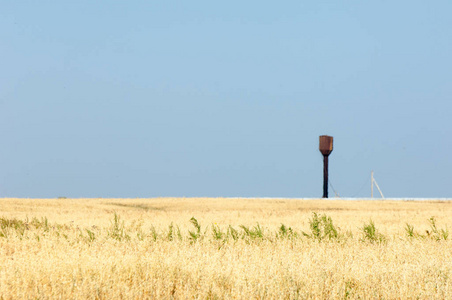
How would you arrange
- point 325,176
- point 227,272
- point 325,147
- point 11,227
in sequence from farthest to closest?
point 325,147, point 325,176, point 11,227, point 227,272

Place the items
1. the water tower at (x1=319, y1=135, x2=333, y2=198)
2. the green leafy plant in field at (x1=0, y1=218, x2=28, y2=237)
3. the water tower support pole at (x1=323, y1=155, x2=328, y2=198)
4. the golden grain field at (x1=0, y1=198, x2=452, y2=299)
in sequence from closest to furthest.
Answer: the golden grain field at (x1=0, y1=198, x2=452, y2=299), the green leafy plant in field at (x1=0, y1=218, x2=28, y2=237), the water tower support pole at (x1=323, y1=155, x2=328, y2=198), the water tower at (x1=319, y1=135, x2=333, y2=198)

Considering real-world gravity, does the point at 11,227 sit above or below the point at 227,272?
below

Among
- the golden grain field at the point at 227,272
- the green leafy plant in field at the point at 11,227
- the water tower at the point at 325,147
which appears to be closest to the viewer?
the golden grain field at the point at 227,272

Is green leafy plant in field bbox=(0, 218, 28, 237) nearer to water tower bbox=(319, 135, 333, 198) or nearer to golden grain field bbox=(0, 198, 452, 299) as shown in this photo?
golden grain field bbox=(0, 198, 452, 299)

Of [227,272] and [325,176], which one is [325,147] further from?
[227,272]

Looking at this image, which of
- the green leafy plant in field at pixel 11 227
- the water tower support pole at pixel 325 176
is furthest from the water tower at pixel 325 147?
the green leafy plant in field at pixel 11 227

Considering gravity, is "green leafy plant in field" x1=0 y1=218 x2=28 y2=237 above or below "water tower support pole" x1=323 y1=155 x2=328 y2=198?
below

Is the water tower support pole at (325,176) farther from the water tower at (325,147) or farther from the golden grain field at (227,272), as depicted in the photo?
the golden grain field at (227,272)

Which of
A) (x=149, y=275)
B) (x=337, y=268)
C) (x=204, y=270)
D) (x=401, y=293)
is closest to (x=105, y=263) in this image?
(x=149, y=275)

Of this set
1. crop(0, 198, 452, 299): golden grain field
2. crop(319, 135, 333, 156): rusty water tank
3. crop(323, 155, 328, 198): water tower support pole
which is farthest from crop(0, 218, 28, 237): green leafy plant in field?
crop(319, 135, 333, 156): rusty water tank

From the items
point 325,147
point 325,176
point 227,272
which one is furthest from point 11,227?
point 325,147

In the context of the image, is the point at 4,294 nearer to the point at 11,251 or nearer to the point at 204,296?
the point at 204,296

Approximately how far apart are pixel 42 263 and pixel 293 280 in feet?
13.3

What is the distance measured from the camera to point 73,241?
11094 millimetres
